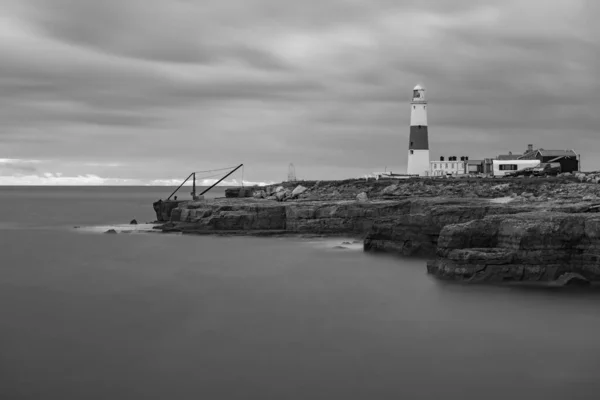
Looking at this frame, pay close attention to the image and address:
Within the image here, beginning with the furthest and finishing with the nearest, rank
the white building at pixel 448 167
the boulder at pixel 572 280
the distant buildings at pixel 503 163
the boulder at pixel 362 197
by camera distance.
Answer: the white building at pixel 448 167
the distant buildings at pixel 503 163
the boulder at pixel 362 197
the boulder at pixel 572 280

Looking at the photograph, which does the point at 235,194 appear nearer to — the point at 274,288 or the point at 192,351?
the point at 274,288

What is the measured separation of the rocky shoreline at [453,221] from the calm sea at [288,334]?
118cm

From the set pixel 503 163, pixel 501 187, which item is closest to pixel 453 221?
pixel 501 187

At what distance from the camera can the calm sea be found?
1316 centimetres

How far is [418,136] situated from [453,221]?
31.8 metres

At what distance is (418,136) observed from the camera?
191ft

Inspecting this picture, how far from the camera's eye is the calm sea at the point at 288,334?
43.2ft

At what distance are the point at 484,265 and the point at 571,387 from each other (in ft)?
27.1

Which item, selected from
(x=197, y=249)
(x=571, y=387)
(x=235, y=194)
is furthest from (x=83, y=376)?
(x=235, y=194)

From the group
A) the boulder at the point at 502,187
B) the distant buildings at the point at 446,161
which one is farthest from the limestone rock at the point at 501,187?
the distant buildings at the point at 446,161

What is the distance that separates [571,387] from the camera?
1289cm

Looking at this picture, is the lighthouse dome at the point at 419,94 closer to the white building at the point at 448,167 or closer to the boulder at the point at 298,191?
the white building at the point at 448,167

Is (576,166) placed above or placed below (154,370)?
above

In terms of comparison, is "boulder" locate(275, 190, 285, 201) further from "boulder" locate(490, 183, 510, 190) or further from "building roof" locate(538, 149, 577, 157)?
"building roof" locate(538, 149, 577, 157)
